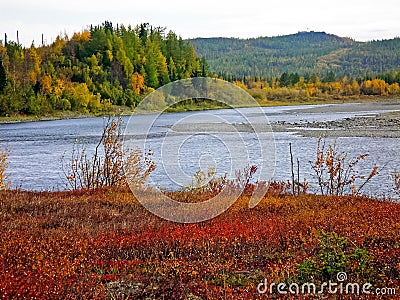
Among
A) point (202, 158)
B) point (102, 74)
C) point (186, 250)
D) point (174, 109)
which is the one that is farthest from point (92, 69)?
point (186, 250)

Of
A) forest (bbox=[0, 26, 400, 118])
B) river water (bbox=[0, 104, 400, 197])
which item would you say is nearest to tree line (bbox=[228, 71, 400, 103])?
forest (bbox=[0, 26, 400, 118])

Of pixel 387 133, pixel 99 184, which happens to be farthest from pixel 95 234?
pixel 387 133

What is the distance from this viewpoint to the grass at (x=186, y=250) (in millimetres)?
7773

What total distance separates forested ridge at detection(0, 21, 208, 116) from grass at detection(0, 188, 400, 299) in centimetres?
8024

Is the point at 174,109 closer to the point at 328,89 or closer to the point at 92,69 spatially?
the point at 92,69

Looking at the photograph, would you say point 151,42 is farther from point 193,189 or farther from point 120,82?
point 193,189

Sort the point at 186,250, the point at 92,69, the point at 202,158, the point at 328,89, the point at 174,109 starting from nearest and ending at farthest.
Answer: the point at 186,250 → the point at 202,158 → the point at 174,109 → the point at 92,69 → the point at 328,89

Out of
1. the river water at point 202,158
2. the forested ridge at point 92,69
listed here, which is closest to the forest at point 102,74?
the forested ridge at point 92,69

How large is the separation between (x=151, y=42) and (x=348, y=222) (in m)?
142

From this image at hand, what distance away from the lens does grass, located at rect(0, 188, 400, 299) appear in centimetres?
777

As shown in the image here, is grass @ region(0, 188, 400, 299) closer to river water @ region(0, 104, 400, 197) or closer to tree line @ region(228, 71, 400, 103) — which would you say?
river water @ region(0, 104, 400, 197)

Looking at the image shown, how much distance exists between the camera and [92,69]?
401ft

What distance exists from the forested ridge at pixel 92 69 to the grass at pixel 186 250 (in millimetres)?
80241

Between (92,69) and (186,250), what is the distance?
116943mm
